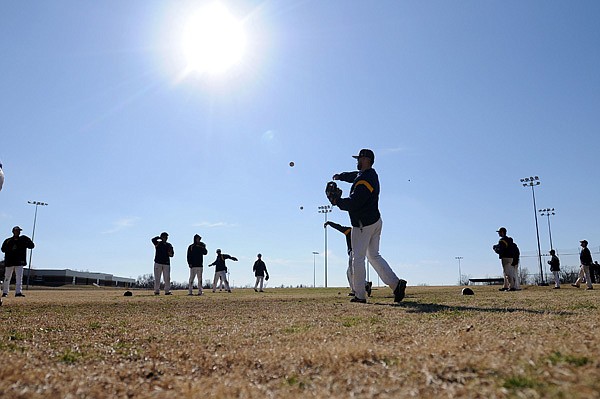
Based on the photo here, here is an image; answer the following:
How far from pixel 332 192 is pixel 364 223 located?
3.22 feet

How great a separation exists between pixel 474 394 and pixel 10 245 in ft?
54.5

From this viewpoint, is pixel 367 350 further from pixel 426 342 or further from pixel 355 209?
pixel 355 209

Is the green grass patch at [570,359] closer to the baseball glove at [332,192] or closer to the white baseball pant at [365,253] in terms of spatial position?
the white baseball pant at [365,253]

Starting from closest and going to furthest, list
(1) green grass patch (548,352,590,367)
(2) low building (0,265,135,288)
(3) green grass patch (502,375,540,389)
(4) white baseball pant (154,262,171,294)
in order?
(3) green grass patch (502,375,540,389)
(1) green grass patch (548,352,590,367)
(4) white baseball pant (154,262,171,294)
(2) low building (0,265,135,288)

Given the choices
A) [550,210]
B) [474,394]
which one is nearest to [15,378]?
[474,394]

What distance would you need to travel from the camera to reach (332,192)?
30.8 ft

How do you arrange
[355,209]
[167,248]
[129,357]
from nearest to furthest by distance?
[129,357], [355,209], [167,248]

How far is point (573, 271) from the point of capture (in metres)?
71.4

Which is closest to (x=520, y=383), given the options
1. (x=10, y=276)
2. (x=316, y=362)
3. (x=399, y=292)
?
(x=316, y=362)

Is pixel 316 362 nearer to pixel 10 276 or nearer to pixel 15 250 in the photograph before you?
pixel 15 250

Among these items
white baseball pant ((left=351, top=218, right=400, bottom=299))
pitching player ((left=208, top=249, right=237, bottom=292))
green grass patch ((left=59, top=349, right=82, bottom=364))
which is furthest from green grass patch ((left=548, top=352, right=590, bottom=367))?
pitching player ((left=208, top=249, right=237, bottom=292))

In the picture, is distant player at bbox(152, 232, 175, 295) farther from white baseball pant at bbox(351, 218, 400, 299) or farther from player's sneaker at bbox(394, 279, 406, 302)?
player's sneaker at bbox(394, 279, 406, 302)

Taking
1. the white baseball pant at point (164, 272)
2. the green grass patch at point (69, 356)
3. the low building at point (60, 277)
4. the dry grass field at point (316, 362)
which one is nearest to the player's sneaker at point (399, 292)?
the dry grass field at point (316, 362)

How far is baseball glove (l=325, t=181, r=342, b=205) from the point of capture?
917cm
